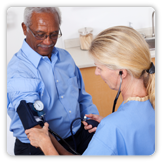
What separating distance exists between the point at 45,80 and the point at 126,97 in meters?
0.45

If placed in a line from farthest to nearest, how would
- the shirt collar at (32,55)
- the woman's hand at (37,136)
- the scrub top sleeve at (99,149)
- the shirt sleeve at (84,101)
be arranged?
the shirt sleeve at (84,101) < the shirt collar at (32,55) < the woman's hand at (37,136) < the scrub top sleeve at (99,149)

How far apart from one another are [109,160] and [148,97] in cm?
32

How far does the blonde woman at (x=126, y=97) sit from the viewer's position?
0.84 meters

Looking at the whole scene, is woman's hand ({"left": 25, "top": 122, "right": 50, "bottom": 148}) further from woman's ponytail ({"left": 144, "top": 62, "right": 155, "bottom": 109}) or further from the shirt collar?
woman's ponytail ({"left": 144, "top": 62, "right": 155, "bottom": 109})

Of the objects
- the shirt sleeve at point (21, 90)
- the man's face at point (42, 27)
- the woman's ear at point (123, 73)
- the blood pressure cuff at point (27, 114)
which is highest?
the man's face at point (42, 27)

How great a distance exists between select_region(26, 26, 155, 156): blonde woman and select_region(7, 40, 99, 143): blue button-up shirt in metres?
0.21

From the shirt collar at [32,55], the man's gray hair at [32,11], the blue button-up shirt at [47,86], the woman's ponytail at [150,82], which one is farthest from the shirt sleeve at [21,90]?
the woman's ponytail at [150,82]

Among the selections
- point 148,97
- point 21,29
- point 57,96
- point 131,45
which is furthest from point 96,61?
point 21,29

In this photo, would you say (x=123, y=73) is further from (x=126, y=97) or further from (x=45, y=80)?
(x=45, y=80)

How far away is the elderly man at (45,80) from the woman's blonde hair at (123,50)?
302 millimetres

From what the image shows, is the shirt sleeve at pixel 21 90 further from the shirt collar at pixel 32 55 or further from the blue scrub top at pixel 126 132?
the blue scrub top at pixel 126 132

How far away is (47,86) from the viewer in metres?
1.15

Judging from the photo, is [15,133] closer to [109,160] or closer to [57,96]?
[57,96]

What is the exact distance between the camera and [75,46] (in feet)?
5.32
